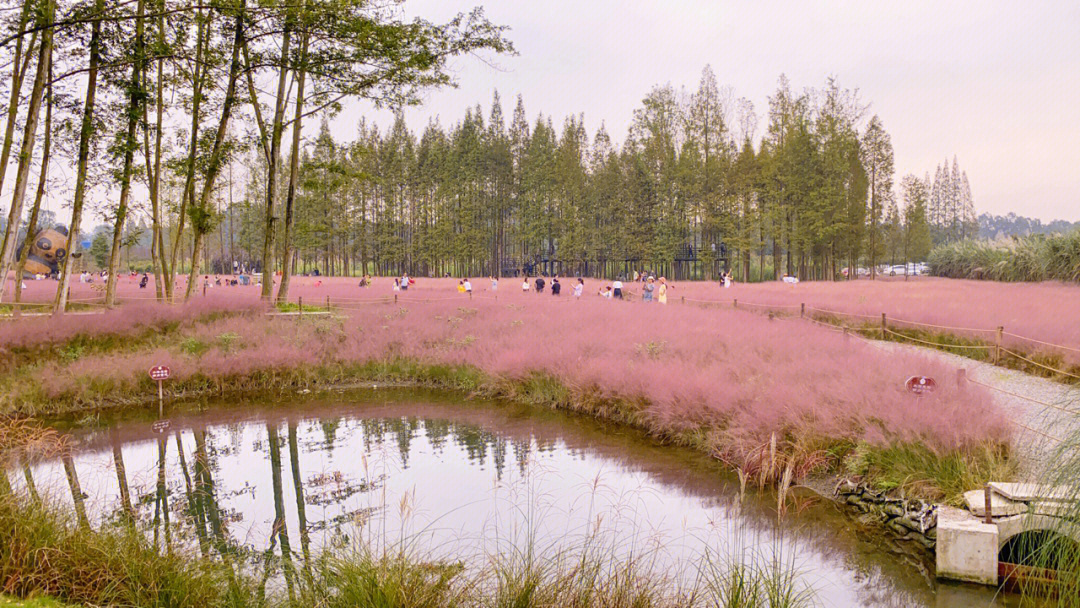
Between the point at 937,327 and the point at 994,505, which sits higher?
the point at 937,327

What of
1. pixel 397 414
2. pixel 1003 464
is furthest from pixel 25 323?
pixel 1003 464

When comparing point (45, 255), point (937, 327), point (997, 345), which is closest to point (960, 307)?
point (937, 327)

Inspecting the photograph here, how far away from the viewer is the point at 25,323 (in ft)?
49.4

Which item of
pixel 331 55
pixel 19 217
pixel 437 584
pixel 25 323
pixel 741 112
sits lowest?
pixel 437 584

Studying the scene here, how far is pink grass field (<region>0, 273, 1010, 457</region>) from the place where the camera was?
27.1 feet

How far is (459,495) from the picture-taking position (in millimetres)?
7742

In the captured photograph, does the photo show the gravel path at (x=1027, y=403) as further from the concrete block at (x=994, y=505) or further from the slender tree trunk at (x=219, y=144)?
the slender tree trunk at (x=219, y=144)

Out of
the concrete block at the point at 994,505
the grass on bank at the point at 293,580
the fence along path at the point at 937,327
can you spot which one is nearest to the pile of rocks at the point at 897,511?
the concrete block at the point at 994,505

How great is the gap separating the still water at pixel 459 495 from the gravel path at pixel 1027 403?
1.73 metres

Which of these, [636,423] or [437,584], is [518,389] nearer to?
[636,423]

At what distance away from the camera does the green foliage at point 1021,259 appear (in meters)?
25.7

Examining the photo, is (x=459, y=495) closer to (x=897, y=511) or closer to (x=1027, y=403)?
(x=897, y=511)

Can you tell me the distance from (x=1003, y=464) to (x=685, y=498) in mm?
3429

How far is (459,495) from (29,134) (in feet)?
31.0
